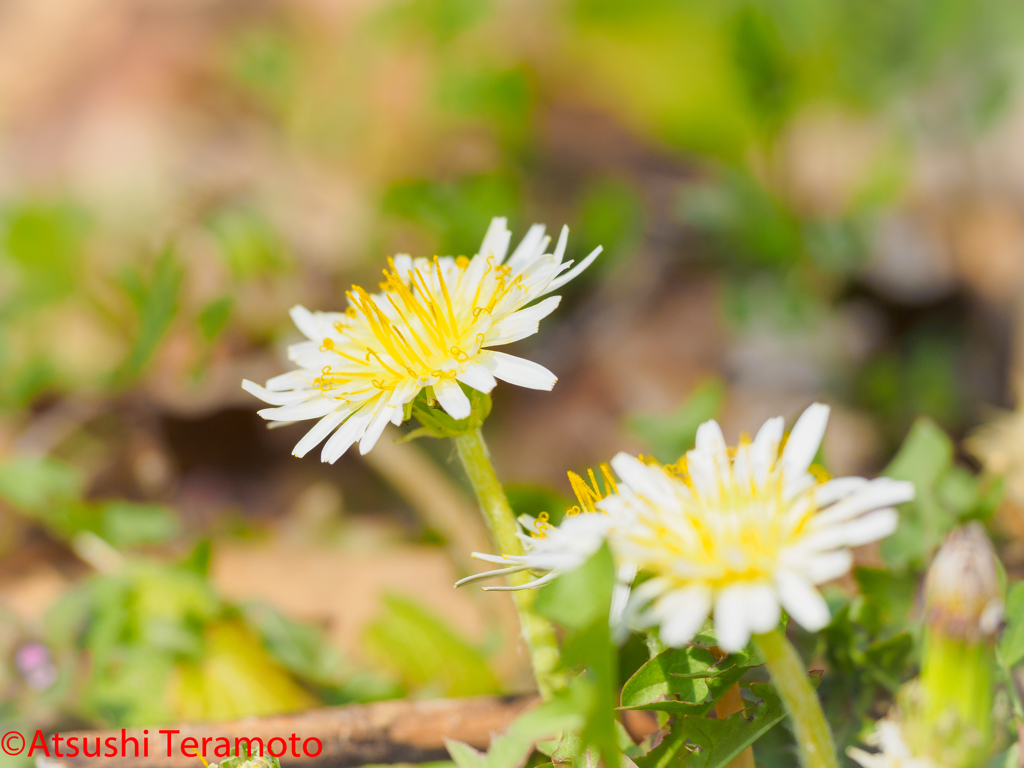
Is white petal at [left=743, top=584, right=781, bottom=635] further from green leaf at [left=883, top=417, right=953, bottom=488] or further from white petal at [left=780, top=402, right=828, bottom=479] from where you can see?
green leaf at [left=883, top=417, right=953, bottom=488]

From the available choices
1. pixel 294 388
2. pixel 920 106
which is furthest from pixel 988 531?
pixel 920 106

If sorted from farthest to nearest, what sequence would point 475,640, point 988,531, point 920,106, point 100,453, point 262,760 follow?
point 920,106
point 100,453
point 475,640
point 988,531
point 262,760

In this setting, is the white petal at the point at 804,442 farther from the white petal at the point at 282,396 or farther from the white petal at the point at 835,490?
the white petal at the point at 282,396

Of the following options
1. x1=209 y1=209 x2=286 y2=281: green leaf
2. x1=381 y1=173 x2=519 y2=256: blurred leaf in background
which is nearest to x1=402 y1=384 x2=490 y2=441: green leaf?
x1=381 y1=173 x2=519 y2=256: blurred leaf in background

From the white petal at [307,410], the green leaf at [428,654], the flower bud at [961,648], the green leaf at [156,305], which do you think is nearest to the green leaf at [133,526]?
the green leaf at [156,305]

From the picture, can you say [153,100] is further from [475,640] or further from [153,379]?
[475,640]
